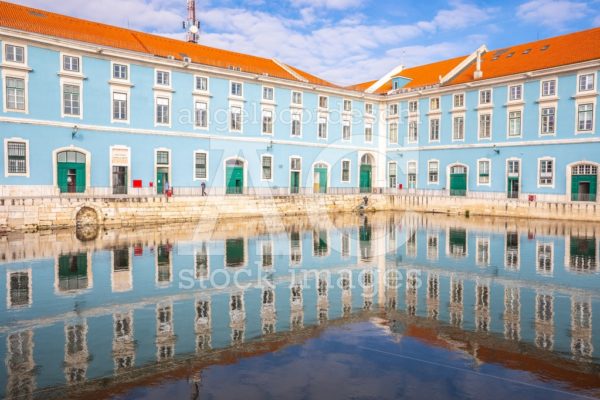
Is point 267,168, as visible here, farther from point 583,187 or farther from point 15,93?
point 583,187

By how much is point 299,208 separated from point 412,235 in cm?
1312

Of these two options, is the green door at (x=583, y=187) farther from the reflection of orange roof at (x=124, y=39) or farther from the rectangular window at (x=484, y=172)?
the reflection of orange roof at (x=124, y=39)

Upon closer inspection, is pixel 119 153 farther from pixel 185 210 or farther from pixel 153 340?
pixel 153 340

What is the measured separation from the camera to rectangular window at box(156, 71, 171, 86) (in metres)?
32.1

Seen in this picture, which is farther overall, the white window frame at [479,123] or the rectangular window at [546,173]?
the white window frame at [479,123]

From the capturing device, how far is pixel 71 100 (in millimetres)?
28812

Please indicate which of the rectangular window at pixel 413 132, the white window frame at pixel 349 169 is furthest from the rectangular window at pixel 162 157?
the rectangular window at pixel 413 132

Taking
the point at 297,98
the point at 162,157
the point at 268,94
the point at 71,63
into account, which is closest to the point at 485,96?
the point at 297,98

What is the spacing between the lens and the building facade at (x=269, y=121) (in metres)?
28.1

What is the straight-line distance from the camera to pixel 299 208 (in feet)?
119

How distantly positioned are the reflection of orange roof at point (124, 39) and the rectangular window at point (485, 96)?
42.2 ft

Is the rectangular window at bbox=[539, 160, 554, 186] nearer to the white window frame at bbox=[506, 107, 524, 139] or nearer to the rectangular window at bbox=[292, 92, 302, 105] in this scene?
the white window frame at bbox=[506, 107, 524, 139]

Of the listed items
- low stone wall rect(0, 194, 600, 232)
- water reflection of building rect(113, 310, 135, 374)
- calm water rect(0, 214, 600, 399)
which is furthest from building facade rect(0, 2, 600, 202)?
water reflection of building rect(113, 310, 135, 374)

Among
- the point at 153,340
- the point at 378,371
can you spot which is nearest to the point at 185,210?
the point at 153,340
